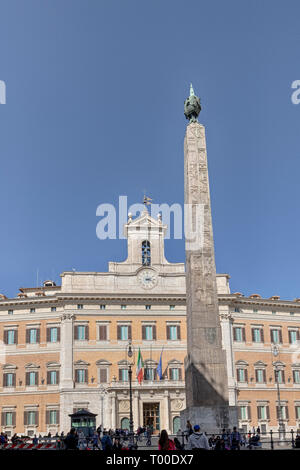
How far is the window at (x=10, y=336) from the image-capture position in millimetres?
44812

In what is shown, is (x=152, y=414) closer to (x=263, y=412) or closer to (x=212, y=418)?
(x=263, y=412)

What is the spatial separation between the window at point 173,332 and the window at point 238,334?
4730mm

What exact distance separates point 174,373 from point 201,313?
982 inches

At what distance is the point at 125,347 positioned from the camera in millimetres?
44406

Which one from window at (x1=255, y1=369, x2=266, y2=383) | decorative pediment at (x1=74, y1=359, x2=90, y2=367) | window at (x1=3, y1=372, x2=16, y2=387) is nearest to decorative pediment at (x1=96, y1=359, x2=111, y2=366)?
decorative pediment at (x1=74, y1=359, x2=90, y2=367)

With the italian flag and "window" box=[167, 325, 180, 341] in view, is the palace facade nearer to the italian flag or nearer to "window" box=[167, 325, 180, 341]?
"window" box=[167, 325, 180, 341]

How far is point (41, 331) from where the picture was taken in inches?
1762

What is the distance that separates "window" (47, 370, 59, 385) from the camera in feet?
143

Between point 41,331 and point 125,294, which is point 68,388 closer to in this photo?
point 41,331

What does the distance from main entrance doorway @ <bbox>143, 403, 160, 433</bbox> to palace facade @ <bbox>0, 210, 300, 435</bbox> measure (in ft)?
0.24

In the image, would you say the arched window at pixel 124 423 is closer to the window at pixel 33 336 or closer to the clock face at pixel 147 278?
the window at pixel 33 336

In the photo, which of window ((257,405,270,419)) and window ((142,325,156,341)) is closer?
window ((257,405,270,419))
